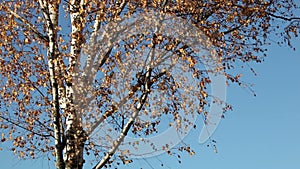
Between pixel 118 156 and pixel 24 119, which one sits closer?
pixel 118 156

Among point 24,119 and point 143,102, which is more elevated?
point 24,119

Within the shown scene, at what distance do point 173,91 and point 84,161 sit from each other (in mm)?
2897

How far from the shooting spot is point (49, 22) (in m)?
10.7

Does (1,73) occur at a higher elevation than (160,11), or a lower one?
higher

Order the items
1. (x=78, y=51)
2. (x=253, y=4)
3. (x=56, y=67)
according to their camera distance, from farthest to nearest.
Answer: (x=253, y=4) → (x=78, y=51) → (x=56, y=67)

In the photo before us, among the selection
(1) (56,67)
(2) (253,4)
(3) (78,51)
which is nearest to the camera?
(1) (56,67)

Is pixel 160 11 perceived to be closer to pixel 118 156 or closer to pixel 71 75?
pixel 71 75

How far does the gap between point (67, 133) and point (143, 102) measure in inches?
79.6

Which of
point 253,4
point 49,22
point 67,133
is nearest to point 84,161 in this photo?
point 67,133

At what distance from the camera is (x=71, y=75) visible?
35.3 ft

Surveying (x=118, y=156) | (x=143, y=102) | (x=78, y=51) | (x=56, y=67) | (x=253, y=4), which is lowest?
(x=118, y=156)

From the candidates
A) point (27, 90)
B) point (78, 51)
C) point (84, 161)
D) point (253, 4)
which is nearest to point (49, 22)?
point (78, 51)

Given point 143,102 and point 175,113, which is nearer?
point 143,102

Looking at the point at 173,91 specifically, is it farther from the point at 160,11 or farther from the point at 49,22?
the point at 49,22
